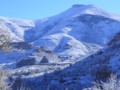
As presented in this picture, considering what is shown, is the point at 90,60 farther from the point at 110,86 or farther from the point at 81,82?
the point at 110,86

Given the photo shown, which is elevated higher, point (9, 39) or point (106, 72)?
point (9, 39)

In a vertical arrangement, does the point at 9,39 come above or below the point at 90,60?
above

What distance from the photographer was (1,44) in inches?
1045

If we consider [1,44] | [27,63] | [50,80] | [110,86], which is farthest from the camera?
[27,63]

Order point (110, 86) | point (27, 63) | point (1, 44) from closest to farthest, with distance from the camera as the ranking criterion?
point (1, 44) < point (110, 86) < point (27, 63)

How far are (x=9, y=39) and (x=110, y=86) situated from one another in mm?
6642

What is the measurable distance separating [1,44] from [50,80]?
5187cm

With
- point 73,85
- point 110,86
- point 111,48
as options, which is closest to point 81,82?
point 73,85

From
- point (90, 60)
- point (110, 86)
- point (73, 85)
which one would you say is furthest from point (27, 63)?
point (110, 86)

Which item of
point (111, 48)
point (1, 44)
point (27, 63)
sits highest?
point (1, 44)

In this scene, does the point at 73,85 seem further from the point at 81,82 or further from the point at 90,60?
the point at 90,60

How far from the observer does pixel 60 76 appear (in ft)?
259

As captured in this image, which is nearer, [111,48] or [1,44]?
[1,44]

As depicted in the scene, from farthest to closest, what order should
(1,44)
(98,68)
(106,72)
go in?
(98,68) → (106,72) → (1,44)
